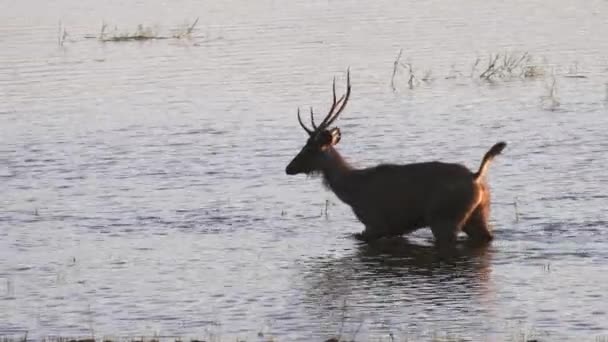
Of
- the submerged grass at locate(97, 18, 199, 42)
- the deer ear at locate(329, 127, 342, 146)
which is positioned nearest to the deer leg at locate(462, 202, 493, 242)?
the deer ear at locate(329, 127, 342, 146)

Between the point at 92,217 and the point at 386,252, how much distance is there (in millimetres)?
2748

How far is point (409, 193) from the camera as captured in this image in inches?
527

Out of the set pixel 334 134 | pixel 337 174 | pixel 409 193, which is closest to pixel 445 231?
pixel 409 193

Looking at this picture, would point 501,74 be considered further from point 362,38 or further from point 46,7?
point 46,7

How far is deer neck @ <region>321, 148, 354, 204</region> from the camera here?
14102 millimetres

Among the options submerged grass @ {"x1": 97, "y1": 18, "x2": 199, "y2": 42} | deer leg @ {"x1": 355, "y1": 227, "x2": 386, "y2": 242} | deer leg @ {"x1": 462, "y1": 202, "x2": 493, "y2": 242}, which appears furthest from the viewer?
submerged grass @ {"x1": 97, "y1": 18, "x2": 199, "y2": 42}

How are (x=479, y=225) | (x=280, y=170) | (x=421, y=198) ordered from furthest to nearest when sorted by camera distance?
(x=280, y=170) < (x=421, y=198) < (x=479, y=225)

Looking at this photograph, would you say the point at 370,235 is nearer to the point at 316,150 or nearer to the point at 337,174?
the point at 337,174

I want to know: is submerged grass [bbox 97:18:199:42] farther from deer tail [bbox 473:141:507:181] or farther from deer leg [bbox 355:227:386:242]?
deer tail [bbox 473:141:507:181]

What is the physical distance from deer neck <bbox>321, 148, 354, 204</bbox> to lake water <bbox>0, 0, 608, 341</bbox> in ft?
1.01

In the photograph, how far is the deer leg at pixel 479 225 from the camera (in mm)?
13148

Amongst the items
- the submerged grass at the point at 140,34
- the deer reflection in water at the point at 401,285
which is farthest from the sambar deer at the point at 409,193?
the submerged grass at the point at 140,34

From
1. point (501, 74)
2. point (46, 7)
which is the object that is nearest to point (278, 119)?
point (501, 74)

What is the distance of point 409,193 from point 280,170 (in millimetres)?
3265
